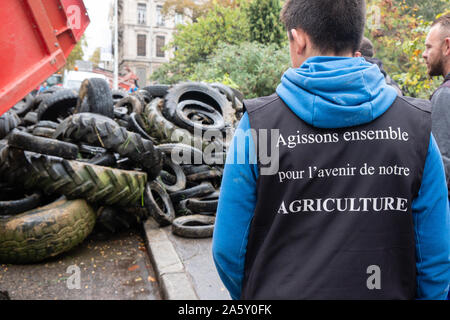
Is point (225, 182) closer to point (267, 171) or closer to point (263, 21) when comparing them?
point (267, 171)

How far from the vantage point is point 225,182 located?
49.9 inches

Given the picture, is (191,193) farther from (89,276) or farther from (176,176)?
(89,276)

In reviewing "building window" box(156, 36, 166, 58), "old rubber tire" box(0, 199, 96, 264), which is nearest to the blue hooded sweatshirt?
"old rubber tire" box(0, 199, 96, 264)

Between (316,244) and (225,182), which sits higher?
(225,182)

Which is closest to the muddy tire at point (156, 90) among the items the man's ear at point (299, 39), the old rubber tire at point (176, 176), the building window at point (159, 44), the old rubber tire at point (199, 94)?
the old rubber tire at point (199, 94)

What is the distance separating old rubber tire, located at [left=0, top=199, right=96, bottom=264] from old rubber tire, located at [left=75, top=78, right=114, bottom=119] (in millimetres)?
2340

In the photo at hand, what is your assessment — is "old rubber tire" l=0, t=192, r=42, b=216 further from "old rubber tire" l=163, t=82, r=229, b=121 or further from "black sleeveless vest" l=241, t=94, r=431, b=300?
"old rubber tire" l=163, t=82, r=229, b=121

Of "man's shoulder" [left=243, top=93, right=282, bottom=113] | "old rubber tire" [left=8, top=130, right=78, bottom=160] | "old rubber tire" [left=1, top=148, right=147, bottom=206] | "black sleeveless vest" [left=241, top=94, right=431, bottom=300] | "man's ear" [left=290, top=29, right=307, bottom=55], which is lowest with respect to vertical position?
"old rubber tire" [left=1, top=148, right=147, bottom=206]

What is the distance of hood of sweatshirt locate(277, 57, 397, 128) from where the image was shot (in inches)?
45.2

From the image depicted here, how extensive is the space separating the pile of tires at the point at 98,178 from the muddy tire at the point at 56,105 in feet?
4.00

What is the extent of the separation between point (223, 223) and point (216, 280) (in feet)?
7.25

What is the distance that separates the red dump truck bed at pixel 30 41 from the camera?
3322 mm

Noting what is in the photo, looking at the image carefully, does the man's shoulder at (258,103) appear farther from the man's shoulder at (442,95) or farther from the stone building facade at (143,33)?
the stone building facade at (143,33)

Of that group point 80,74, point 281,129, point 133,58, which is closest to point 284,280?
point 281,129
